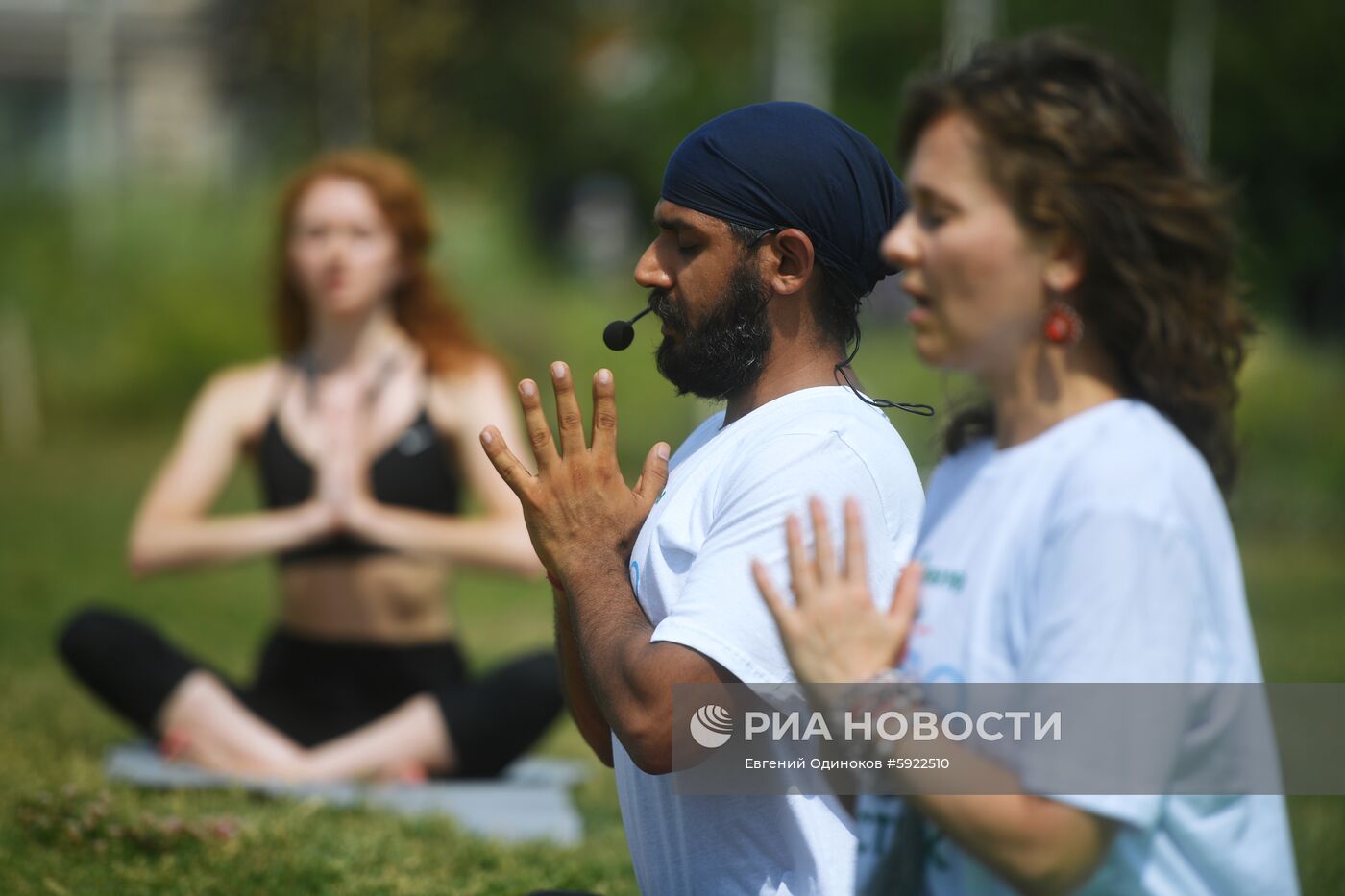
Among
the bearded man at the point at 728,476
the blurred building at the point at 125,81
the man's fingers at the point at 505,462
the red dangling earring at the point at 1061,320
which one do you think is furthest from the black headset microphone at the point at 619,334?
the blurred building at the point at 125,81

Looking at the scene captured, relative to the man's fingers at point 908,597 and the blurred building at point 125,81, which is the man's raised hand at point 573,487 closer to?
the man's fingers at point 908,597

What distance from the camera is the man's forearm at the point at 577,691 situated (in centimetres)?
257

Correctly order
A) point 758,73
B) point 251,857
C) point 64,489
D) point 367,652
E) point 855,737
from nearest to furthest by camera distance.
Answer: point 855,737, point 251,857, point 367,652, point 64,489, point 758,73

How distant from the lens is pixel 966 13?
53.2 feet

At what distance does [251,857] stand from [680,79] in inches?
794

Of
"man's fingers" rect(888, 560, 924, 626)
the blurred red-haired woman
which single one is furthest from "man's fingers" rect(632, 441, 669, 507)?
the blurred red-haired woman

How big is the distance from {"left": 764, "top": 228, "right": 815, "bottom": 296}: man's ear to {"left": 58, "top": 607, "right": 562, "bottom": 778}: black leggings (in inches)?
112

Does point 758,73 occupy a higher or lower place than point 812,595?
higher

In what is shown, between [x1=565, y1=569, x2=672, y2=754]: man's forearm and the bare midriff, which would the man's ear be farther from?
the bare midriff

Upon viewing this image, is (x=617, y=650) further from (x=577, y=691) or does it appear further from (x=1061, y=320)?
(x=1061, y=320)

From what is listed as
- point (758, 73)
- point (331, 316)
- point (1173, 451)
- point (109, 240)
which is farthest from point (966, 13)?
point (1173, 451)

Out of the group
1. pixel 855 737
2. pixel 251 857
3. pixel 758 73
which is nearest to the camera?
pixel 855 737

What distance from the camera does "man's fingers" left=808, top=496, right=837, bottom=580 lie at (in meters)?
1.76

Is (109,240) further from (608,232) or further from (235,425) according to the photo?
(608,232)
